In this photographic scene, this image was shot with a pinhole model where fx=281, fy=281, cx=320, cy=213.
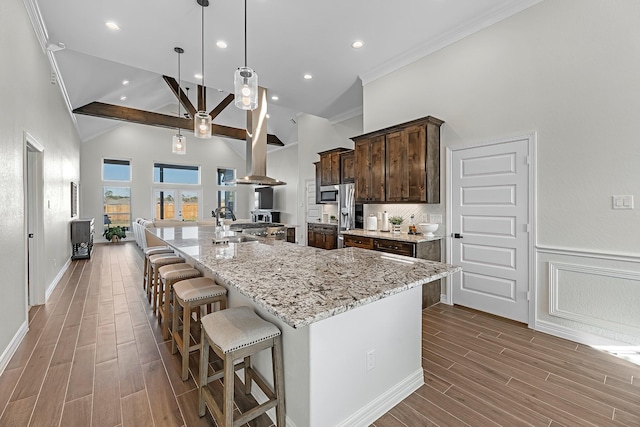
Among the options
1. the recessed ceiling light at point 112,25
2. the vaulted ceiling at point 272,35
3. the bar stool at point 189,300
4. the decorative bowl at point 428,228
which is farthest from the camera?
the decorative bowl at point 428,228

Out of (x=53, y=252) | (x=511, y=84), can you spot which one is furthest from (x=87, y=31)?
(x=511, y=84)

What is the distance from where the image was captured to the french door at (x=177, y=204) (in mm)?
10461

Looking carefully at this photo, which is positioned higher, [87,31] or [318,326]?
[87,31]

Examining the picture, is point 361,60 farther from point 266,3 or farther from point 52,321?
point 52,321

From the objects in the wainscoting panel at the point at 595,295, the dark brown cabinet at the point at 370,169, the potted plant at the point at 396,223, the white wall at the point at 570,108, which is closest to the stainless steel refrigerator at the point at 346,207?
the dark brown cabinet at the point at 370,169

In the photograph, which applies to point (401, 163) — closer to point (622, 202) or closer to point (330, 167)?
point (622, 202)

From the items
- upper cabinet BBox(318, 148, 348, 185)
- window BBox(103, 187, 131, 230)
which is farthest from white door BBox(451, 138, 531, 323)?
window BBox(103, 187, 131, 230)

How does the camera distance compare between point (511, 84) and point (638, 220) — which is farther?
point (511, 84)

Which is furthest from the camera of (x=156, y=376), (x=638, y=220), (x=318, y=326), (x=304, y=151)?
(x=304, y=151)

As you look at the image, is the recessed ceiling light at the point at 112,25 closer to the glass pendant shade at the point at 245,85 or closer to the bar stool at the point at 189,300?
the glass pendant shade at the point at 245,85

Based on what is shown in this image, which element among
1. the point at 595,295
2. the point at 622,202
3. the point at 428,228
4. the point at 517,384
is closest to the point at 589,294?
the point at 595,295

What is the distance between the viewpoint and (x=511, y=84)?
3008 millimetres

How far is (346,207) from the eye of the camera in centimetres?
571

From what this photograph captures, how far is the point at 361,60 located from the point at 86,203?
32.6 feet
